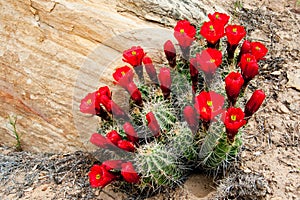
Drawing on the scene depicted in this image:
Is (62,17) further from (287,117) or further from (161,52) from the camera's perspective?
(287,117)

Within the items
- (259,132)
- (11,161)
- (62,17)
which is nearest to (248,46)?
(259,132)

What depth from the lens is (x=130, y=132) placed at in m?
2.81

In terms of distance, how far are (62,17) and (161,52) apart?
35.6 inches

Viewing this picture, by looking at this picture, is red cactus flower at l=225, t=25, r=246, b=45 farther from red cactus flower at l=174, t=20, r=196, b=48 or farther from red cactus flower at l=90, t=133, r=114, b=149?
red cactus flower at l=90, t=133, r=114, b=149

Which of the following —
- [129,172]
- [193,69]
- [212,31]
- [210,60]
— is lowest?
[129,172]

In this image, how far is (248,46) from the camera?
9.87 ft

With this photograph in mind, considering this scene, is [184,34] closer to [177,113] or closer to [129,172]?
[177,113]

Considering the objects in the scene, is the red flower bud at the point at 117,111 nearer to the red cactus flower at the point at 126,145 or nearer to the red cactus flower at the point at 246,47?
the red cactus flower at the point at 126,145

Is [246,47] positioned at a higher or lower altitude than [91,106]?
higher

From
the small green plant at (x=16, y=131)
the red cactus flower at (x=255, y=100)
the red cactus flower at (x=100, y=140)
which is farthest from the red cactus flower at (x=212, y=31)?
the small green plant at (x=16, y=131)

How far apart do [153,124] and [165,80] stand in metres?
0.32

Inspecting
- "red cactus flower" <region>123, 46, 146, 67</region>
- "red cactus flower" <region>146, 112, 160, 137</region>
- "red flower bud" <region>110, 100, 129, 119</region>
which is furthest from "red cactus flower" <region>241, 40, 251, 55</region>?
"red flower bud" <region>110, 100, 129, 119</region>

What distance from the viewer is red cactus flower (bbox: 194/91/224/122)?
2.63 m

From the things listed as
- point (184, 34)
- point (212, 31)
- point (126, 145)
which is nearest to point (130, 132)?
point (126, 145)
